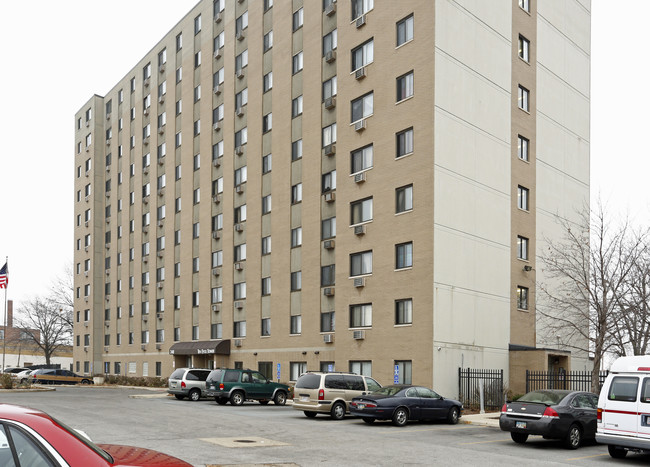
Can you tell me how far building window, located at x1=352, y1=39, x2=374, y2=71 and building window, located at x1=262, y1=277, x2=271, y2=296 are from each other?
13.7m

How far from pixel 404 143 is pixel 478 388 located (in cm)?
1174

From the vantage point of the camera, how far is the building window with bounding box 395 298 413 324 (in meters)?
32.2

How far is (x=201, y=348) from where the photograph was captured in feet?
155

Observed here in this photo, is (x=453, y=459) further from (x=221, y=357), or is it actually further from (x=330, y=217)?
(x=221, y=357)

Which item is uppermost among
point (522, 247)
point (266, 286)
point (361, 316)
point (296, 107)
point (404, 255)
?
point (296, 107)

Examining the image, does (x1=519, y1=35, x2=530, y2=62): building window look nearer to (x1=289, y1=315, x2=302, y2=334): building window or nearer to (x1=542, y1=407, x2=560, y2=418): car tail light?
(x1=289, y1=315, x2=302, y2=334): building window

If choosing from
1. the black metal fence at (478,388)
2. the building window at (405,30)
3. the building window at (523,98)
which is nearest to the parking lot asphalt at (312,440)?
the black metal fence at (478,388)

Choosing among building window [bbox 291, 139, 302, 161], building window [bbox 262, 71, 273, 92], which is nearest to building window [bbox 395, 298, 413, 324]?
building window [bbox 291, 139, 302, 161]

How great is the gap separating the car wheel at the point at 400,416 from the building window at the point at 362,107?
1745 cm

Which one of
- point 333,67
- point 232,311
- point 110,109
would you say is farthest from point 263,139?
point 110,109

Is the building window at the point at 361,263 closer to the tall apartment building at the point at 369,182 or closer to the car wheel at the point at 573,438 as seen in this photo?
the tall apartment building at the point at 369,182

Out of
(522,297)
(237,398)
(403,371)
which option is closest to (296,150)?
(522,297)

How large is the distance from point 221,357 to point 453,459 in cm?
3295

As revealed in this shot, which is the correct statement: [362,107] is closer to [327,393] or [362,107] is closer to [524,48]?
[524,48]
